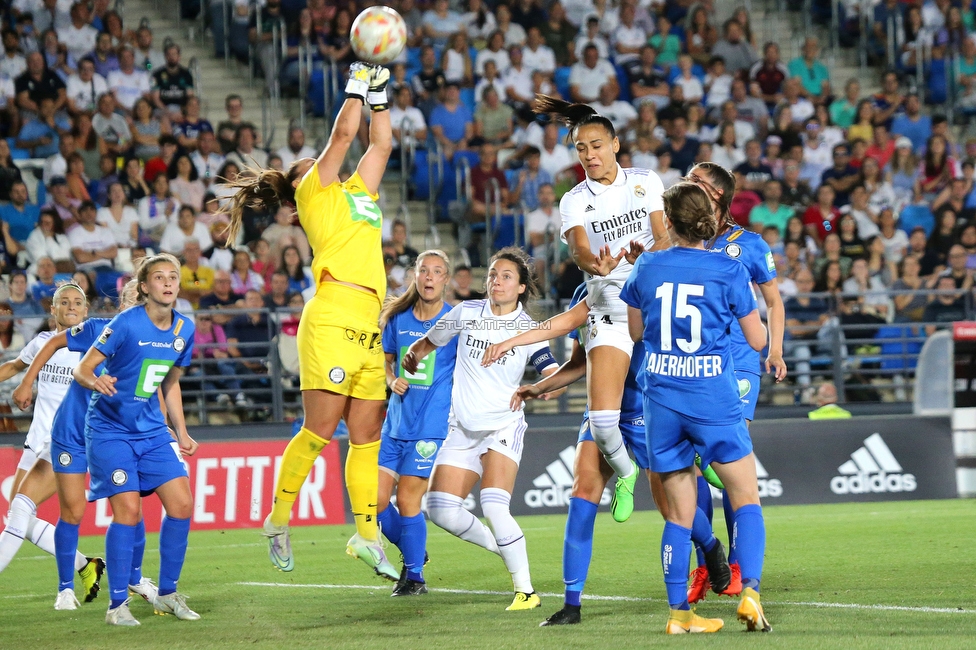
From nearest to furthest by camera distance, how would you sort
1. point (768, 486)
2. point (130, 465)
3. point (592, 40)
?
point (130, 465)
point (768, 486)
point (592, 40)

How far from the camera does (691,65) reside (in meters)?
19.7

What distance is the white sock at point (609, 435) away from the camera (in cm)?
680

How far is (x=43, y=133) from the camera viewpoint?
17.2 metres

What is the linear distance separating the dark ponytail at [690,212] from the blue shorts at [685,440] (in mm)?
822

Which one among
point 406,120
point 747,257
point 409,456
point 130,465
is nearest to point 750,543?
point 747,257

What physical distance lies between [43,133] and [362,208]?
38.3 ft

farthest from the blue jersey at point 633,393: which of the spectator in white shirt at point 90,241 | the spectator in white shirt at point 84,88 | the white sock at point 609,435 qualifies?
the spectator in white shirt at point 84,88

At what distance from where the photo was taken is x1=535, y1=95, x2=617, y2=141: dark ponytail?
7258 millimetres

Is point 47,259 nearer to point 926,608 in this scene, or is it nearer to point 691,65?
point 691,65

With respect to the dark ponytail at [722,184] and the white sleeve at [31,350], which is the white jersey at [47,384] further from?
the dark ponytail at [722,184]

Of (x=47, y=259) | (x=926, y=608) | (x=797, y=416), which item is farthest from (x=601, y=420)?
(x=47, y=259)

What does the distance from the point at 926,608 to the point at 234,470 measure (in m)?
8.42

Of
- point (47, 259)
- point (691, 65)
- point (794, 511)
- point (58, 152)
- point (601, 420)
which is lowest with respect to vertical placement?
point (794, 511)

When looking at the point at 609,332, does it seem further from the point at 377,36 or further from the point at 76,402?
the point at 76,402
